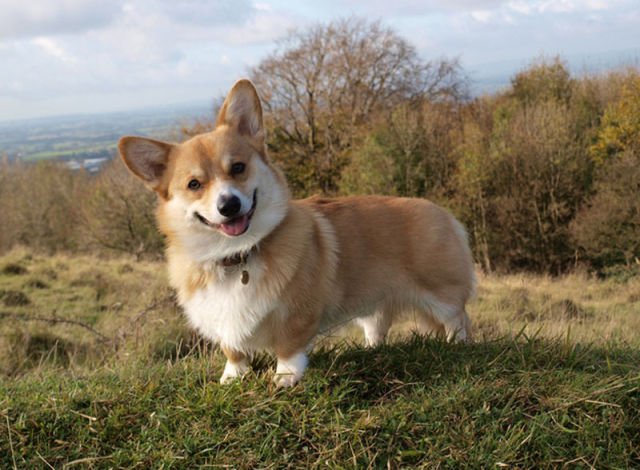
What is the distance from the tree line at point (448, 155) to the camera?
27.8m

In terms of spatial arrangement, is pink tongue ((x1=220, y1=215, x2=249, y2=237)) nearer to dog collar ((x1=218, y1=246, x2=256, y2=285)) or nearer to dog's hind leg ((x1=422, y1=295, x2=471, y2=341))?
dog collar ((x1=218, y1=246, x2=256, y2=285))

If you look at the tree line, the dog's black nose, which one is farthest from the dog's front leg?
the tree line

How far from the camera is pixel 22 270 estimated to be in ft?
44.7

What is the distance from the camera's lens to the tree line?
1095 inches

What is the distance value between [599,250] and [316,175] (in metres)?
16.7

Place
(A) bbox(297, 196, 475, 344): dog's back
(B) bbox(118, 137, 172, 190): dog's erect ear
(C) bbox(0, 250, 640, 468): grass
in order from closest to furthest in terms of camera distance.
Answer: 1. (C) bbox(0, 250, 640, 468): grass
2. (B) bbox(118, 137, 172, 190): dog's erect ear
3. (A) bbox(297, 196, 475, 344): dog's back

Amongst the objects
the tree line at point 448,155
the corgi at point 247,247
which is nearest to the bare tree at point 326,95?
the tree line at point 448,155

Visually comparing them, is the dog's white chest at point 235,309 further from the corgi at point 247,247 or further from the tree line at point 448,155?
the tree line at point 448,155

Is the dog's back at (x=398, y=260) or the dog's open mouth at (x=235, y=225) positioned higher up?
the dog's open mouth at (x=235, y=225)

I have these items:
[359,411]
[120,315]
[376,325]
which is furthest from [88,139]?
[359,411]

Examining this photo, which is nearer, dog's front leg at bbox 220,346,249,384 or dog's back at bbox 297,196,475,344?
dog's front leg at bbox 220,346,249,384

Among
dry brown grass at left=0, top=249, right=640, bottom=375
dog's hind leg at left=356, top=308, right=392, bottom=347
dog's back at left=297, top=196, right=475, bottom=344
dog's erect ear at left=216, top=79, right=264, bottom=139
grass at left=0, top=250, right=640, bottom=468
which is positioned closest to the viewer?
grass at left=0, top=250, right=640, bottom=468

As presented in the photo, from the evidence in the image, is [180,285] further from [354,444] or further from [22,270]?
[22,270]

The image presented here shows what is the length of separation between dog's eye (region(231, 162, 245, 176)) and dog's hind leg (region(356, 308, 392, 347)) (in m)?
1.82
